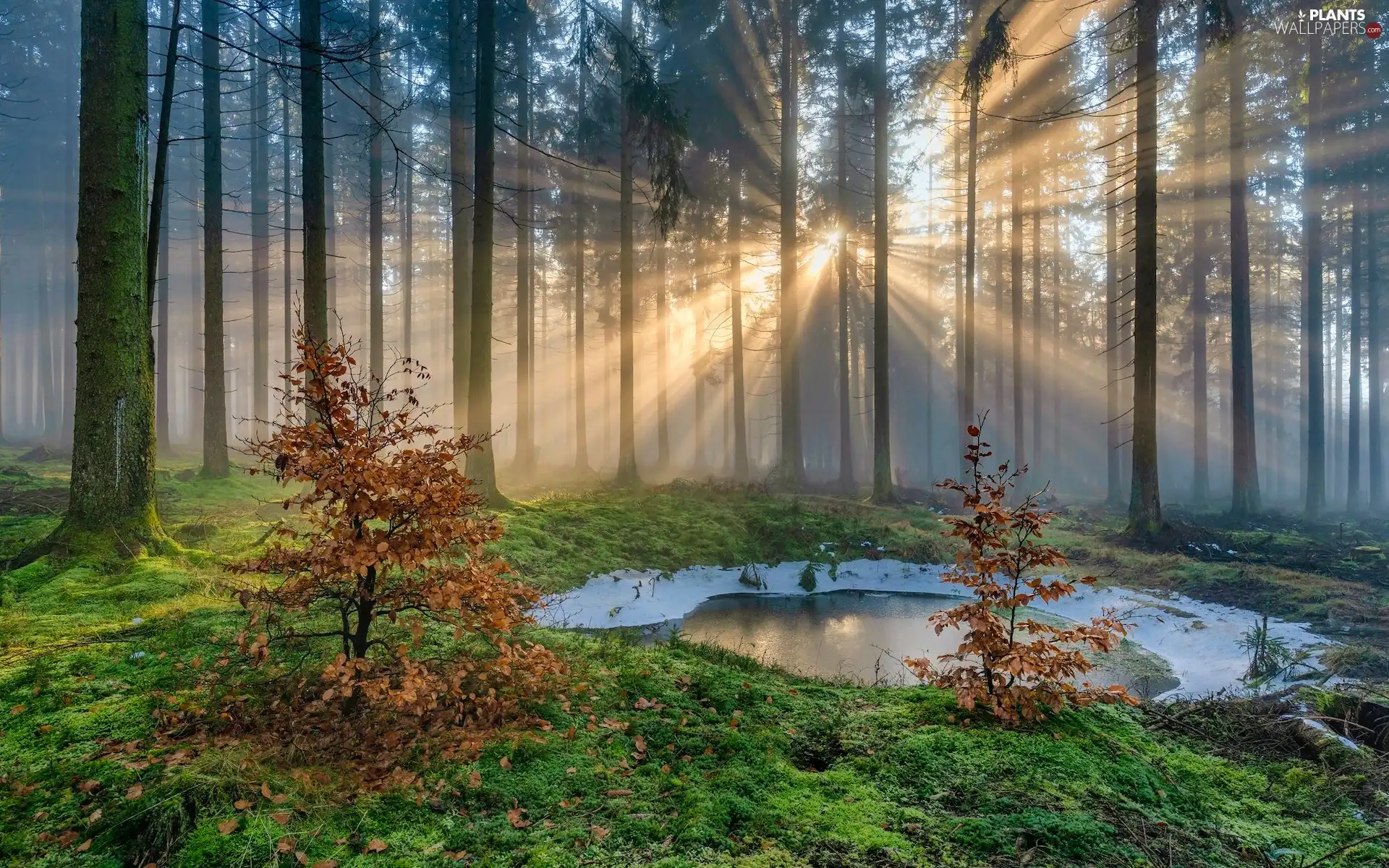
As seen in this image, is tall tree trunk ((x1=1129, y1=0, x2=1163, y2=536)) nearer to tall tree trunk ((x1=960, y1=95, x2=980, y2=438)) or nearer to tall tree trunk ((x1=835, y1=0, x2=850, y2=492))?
tall tree trunk ((x1=960, y1=95, x2=980, y2=438))

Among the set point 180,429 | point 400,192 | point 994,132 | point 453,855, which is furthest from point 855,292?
point 180,429

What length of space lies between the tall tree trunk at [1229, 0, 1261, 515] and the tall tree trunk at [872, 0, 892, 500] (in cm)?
948

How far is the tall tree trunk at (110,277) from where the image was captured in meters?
5.97

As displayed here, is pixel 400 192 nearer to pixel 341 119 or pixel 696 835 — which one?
pixel 341 119

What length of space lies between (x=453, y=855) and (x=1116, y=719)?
4.27 m

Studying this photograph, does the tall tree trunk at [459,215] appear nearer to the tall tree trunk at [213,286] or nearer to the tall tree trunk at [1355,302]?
the tall tree trunk at [213,286]

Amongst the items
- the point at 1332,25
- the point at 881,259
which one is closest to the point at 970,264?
the point at 881,259

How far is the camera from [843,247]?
84.2ft

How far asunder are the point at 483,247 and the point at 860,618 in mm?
9236

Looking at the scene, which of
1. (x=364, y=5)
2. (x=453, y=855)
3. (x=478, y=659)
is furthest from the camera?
(x=364, y=5)

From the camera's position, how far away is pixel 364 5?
63.3 feet

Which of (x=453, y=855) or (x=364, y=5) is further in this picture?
(x=364, y=5)

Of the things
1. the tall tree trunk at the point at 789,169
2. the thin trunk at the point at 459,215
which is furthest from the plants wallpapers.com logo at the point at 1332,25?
the thin trunk at the point at 459,215

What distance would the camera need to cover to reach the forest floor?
2.73 meters
